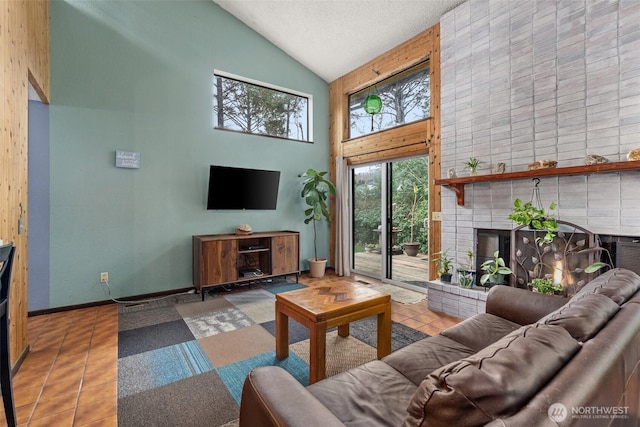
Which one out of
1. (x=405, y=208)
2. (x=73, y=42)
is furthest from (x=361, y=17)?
(x=73, y=42)

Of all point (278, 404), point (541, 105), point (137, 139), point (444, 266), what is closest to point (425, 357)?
point (278, 404)

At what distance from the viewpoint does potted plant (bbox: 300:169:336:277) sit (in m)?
5.06

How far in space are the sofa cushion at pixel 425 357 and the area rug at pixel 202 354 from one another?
2.54ft

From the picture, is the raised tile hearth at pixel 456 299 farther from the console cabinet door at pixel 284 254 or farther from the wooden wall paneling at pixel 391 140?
the console cabinet door at pixel 284 254

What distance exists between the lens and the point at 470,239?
355 cm

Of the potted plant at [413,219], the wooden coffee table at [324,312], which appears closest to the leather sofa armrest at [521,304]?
the wooden coffee table at [324,312]

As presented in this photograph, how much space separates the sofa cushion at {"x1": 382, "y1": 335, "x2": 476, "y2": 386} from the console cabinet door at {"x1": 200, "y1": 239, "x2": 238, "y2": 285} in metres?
2.92

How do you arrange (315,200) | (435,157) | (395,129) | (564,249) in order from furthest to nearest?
(315,200) < (395,129) < (435,157) < (564,249)

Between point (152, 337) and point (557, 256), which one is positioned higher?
point (557, 256)

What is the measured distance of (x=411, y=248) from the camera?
4.70m

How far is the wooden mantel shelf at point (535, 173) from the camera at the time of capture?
2.42 metres

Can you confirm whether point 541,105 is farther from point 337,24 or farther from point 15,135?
point 15,135

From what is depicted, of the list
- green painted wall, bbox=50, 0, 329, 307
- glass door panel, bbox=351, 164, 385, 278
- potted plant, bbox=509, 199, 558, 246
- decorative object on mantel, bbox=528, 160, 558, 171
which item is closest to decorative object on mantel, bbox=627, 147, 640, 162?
decorative object on mantel, bbox=528, 160, 558, 171

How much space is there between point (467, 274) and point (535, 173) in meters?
1.24
